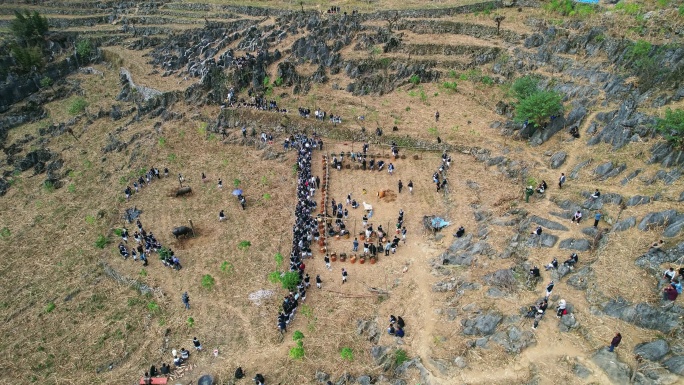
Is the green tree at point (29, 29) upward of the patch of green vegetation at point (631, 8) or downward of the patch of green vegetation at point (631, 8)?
downward

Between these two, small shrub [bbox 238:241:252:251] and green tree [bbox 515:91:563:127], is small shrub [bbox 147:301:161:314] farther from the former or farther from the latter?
green tree [bbox 515:91:563:127]

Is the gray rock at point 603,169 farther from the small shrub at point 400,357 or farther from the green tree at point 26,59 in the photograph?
the green tree at point 26,59

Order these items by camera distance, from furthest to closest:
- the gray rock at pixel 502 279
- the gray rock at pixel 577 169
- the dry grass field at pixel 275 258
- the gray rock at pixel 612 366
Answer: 1. the gray rock at pixel 577 169
2. the gray rock at pixel 502 279
3. the dry grass field at pixel 275 258
4. the gray rock at pixel 612 366

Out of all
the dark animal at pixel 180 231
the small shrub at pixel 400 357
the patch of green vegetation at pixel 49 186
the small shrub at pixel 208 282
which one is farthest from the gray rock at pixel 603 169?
the patch of green vegetation at pixel 49 186

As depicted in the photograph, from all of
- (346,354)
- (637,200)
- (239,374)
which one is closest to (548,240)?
(637,200)

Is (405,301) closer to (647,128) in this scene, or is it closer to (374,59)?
(647,128)

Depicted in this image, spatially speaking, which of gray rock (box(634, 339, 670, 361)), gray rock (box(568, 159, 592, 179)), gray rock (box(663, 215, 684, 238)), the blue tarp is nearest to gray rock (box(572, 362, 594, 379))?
gray rock (box(634, 339, 670, 361))
